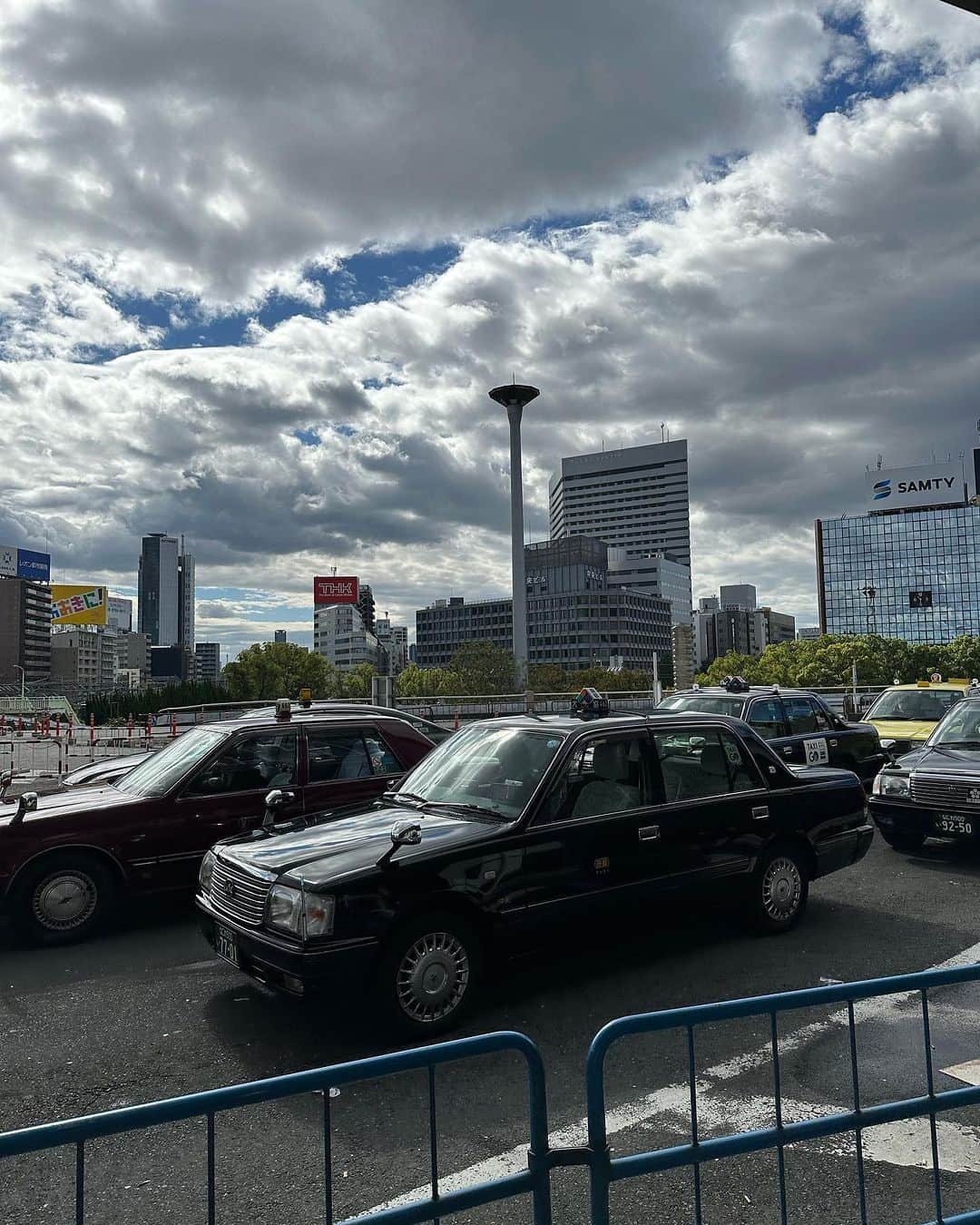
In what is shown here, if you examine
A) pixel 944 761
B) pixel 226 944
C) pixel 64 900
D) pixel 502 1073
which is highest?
pixel 944 761

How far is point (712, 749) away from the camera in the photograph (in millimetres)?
6570

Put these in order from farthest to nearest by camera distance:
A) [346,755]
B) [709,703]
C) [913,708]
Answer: [913,708] → [709,703] → [346,755]

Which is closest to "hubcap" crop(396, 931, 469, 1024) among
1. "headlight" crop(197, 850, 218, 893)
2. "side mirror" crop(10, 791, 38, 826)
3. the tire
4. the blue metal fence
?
"headlight" crop(197, 850, 218, 893)

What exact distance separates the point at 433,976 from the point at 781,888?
298 cm

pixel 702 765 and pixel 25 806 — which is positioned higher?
pixel 702 765

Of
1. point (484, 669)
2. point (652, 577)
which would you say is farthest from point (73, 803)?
point (652, 577)

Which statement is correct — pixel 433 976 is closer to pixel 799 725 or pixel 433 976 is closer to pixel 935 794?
pixel 935 794

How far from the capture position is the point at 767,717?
11.9 m

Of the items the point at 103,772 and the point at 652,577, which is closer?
the point at 103,772

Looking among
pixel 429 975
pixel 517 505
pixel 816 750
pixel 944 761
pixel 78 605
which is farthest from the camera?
pixel 517 505

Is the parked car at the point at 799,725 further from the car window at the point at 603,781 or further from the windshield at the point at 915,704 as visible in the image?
the car window at the point at 603,781

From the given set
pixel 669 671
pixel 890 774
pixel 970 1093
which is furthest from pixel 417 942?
pixel 669 671

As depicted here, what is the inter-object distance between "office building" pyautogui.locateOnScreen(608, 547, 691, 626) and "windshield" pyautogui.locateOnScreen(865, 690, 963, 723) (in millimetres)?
166907

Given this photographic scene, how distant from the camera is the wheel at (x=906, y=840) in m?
9.05
